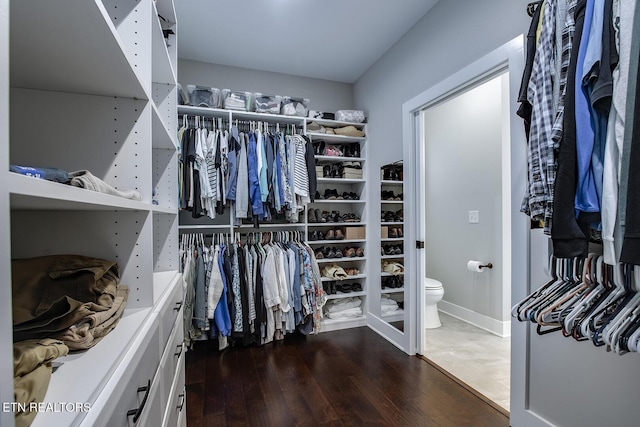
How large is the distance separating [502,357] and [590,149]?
2.16 m

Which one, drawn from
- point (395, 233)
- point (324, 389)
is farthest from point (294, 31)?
point (324, 389)

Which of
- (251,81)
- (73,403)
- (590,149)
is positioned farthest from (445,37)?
(73,403)

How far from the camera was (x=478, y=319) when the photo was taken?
2980 millimetres

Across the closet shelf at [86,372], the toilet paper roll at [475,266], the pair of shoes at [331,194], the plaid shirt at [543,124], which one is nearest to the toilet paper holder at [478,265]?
the toilet paper roll at [475,266]

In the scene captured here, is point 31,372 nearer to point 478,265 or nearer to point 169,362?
point 169,362

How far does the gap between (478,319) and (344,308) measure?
4.68 ft

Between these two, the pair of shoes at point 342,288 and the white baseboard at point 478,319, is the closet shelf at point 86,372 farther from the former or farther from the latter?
the white baseboard at point 478,319

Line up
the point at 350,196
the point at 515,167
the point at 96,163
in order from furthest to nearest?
1. the point at 350,196
2. the point at 515,167
3. the point at 96,163

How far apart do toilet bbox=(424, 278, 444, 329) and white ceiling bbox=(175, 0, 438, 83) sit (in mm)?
2395

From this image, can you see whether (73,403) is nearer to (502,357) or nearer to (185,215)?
(185,215)

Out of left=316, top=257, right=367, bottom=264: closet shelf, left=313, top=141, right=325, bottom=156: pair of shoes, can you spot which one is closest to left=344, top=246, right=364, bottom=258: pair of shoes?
left=316, top=257, right=367, bottom=264: closet shelf

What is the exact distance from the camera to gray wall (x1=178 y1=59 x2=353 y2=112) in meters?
2.86

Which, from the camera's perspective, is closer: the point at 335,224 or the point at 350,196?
the point at 335,224

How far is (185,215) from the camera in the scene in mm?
2783
